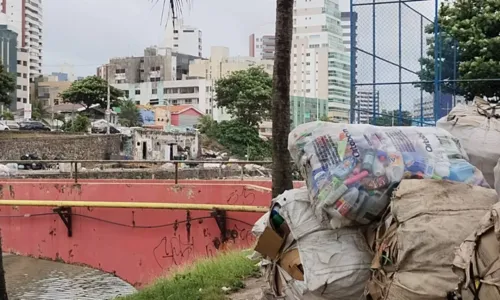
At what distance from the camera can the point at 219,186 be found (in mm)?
9406

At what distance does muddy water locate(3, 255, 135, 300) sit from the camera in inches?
425

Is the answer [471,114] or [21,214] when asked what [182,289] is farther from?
[21,214]

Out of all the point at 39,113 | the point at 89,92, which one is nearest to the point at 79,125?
the point at 89,92

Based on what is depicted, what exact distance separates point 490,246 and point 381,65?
9009 mm

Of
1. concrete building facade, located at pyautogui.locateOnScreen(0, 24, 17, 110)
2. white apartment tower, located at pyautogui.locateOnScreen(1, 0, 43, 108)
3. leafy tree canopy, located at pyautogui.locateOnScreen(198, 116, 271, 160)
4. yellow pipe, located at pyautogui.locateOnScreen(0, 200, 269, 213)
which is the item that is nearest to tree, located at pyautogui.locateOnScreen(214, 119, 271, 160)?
leafy tree canopy, located at pyautogui.locateOnScreen(198, 116, 271, 160)

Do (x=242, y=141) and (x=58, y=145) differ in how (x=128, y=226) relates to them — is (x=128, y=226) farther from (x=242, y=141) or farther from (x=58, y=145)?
(x=242, y=141)

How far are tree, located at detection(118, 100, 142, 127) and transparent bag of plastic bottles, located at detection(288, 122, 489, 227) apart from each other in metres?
62.9

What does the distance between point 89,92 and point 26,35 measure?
2434 inches

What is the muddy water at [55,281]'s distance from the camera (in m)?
10.8

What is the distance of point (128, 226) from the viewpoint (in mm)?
9625

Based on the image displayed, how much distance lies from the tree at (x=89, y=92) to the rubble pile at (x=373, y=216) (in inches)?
2436

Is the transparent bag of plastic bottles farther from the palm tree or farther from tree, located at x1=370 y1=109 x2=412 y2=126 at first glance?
tree, located at x1=370 y1=109 x2=412 y2=126

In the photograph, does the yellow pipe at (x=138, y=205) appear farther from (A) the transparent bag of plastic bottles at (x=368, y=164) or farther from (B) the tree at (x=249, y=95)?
(B) the tree at (x=249, y=95)

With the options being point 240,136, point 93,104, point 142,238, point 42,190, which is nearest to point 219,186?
point 142,238
